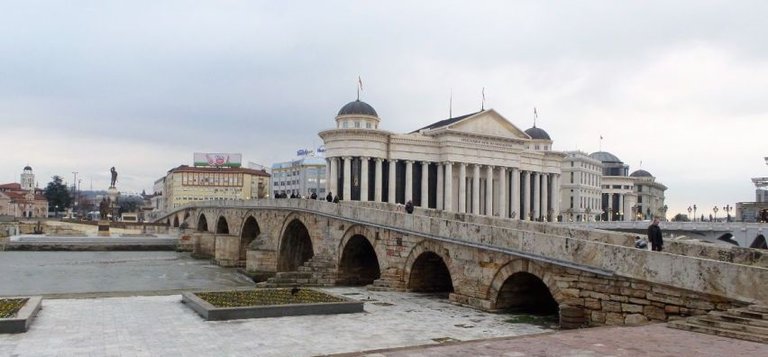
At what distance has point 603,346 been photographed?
8.82 meters

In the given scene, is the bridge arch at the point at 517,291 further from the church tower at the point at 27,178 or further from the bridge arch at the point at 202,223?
the church tower at the point at 27,178

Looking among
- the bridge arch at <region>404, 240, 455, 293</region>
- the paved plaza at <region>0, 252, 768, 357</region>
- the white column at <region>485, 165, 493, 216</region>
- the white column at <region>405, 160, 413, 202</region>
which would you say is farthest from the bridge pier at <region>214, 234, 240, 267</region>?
the white column at <region>485, 165, 493, 216</region>

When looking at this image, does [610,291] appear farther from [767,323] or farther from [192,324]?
[192,324]

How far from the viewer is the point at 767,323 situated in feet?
29.6

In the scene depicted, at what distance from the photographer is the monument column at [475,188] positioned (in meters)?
65.4

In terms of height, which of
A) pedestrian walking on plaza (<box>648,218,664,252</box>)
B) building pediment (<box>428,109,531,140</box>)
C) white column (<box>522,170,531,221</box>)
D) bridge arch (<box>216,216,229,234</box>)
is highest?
building pediment (<box>428,109,531,140</box>)

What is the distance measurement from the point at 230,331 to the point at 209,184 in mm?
105497

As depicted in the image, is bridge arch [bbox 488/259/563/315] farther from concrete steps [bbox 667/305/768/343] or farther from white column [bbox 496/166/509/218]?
white column [bbox 496/166/509/218]

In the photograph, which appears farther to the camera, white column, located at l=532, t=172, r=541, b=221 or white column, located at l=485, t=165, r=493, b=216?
white column, located at l=532, t=172, r=541, b=221

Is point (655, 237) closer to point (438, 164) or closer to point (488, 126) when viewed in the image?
point (438, 164)

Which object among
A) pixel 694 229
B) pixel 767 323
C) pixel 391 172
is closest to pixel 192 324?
pixel 767 323

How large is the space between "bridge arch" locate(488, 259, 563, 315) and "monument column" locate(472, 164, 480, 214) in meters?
49.2

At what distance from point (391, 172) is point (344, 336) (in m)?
49.5

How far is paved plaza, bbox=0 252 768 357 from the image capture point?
28.8 ft
